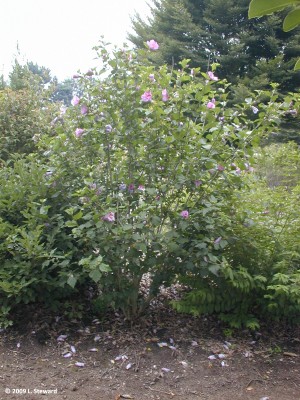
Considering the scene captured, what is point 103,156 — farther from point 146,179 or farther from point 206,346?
point 206,346

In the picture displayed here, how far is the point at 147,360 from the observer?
2.67 metres

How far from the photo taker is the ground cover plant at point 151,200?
8.69ft

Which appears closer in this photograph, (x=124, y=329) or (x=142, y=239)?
(x=142, y=239)

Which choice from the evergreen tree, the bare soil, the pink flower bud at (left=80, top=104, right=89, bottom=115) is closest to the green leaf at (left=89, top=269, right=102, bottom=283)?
the bare soil

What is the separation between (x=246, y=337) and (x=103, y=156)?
5.43 ft

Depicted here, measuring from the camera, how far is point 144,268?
279 cm

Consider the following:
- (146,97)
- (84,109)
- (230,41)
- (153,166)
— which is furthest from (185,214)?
(230,41)

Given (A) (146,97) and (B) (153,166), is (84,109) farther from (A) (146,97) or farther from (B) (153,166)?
(B) (153,166)

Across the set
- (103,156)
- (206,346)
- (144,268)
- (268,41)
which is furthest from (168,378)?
(268,41)

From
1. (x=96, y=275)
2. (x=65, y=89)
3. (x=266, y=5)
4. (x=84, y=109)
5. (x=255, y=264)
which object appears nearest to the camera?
(x=266, y=5)

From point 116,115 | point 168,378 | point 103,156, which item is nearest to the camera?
point 168,378

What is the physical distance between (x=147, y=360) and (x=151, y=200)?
1032 millimetres

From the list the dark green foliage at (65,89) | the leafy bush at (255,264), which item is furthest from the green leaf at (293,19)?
the dark green foliage at (65,89)

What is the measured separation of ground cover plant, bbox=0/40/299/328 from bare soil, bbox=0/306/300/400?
8.6 inches
